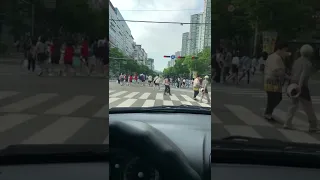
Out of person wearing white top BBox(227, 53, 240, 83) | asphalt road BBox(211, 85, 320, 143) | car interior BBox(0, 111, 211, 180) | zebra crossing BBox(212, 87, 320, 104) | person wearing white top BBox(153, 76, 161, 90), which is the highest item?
person wearing white top BBox(227, 53, 240, 83)

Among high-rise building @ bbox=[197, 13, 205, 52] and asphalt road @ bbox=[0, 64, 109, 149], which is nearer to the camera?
high-rise building @ bbox=[197, 13, 205, 52]

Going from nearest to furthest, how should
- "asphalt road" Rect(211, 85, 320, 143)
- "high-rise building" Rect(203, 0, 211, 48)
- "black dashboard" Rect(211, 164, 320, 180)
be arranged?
"high-rise building" Rect(203, 0, 211, 48) → "asphalt road" Rect(211, 85, 320, 143) → "black dashboard" Rect(211, 164, 320, 180)

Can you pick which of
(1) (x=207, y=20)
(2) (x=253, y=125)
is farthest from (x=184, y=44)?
(2) (x=253, y=125)

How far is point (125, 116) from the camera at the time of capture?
7.16 feet

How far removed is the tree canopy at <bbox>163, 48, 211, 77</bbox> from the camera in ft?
6.57

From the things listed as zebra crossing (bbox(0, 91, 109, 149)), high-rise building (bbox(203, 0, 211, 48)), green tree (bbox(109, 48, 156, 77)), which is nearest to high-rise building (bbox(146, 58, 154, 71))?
green tree (bbox(109, 48, 156, 77))

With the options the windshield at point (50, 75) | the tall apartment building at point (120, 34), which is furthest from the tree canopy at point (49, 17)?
the tall apartment building at point (120, 34)

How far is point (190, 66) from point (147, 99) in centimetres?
31

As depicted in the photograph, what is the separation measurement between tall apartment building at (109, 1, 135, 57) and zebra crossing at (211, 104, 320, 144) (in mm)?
521

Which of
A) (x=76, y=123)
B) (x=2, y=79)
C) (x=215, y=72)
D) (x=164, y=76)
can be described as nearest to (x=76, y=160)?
(x=76, y=123)

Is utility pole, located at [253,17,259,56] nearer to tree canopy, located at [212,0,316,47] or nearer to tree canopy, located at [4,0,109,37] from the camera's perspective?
tree canopy, located at [212,0,316,47]

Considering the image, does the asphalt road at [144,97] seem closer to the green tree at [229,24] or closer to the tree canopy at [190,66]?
the tree canopy at [190,66]

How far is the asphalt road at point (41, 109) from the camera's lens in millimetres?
2154

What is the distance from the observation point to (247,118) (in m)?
2.18
